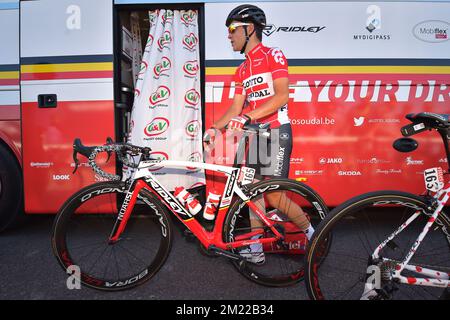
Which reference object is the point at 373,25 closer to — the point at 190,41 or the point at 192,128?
the point at 190,41

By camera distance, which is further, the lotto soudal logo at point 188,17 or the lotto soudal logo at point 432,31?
the lotto soudal logo at point 188,17

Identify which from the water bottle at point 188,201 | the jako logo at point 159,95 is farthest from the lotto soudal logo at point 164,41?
the water bottle at point 188,201

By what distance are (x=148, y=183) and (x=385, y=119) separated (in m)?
2.30

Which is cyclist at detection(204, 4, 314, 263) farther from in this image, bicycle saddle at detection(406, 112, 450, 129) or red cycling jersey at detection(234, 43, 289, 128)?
bicycle saddle at detection(406, 112, 450, 129)

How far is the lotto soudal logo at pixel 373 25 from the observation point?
9.44 ft

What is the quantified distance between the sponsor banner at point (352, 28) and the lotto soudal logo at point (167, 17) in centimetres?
Answer: 54

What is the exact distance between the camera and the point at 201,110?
329cm

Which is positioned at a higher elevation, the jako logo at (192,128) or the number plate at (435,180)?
the jako logo at (192,128)

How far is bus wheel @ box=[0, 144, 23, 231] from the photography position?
312 centimetres

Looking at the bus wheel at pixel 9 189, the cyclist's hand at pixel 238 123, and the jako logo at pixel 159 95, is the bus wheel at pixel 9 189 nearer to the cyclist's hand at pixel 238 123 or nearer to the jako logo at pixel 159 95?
the jako logo at pixel 159 95

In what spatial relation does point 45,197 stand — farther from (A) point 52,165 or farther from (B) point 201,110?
(B) point 201,110

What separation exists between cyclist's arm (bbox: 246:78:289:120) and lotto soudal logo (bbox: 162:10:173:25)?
1.76m
